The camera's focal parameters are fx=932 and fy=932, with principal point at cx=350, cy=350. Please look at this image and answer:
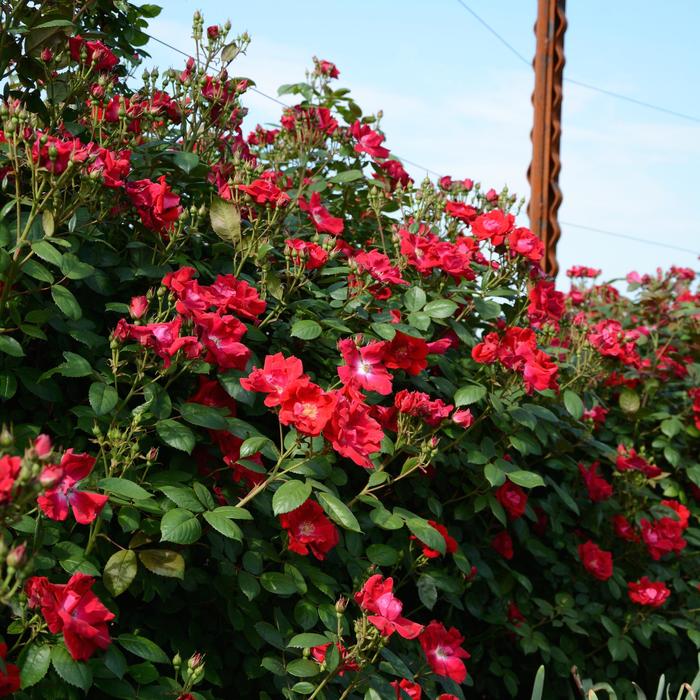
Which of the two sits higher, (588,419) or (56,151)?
(56,151)

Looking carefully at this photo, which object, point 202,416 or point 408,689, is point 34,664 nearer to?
point 202,416

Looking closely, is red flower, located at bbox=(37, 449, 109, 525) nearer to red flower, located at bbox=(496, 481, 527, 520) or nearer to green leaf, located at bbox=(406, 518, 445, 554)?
green leaf, located at bbox=(406, 518, 445, 554)

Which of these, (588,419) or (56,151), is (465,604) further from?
(56,151)

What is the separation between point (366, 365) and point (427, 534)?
1.20ft

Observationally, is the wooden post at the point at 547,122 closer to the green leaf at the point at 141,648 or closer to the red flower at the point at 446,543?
the red flower at the point at 446,543

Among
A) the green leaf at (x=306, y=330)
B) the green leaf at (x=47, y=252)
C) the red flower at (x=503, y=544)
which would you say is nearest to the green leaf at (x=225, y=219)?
the green leaf at (x=306, y=330)

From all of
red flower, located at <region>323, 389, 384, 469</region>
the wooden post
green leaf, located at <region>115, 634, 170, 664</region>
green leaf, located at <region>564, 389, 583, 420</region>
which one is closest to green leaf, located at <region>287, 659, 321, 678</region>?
green leaf, located at <region>115, 634, 170, 664</region>

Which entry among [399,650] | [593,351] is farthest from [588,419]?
[399,650]

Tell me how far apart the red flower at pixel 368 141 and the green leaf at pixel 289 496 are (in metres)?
1.43

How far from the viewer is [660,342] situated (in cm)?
395

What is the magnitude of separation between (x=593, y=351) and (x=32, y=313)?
162 centimetres

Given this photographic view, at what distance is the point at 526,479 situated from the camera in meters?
2.14

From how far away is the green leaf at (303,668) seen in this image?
5.28 feet

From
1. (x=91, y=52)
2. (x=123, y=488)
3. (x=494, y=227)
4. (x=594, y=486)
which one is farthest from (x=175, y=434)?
(x=594, y=486)
